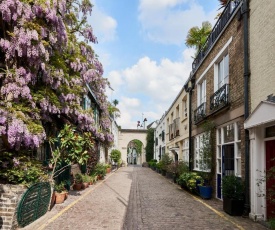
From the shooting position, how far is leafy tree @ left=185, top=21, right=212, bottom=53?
19797 mm

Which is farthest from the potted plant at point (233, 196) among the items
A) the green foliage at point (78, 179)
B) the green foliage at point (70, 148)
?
the green foliage at point (78, 179)

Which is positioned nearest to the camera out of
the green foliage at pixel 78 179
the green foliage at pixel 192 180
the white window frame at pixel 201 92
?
the green foliage at pixel 192 180

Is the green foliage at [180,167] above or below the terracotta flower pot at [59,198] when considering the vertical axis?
above

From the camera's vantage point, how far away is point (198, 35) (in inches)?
788

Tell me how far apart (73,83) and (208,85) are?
5630 millimetres

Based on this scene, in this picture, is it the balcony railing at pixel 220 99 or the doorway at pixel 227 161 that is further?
the balcony railing at pixel 220 99

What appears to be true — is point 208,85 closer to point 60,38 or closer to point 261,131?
point 261,131

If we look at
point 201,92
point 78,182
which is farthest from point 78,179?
point 201,92

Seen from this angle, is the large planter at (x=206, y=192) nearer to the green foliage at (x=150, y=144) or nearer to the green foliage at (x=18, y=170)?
the green foliage at (x=18, y=170)

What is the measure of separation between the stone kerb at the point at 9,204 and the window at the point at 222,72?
25.3ft

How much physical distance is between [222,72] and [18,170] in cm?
791

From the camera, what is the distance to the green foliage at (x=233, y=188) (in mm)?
8703

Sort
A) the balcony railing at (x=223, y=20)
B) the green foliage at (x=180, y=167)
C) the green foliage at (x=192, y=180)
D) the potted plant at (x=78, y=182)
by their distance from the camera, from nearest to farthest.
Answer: the balcony railing at (x=223, y=20) < the green foliage at (x=192, y=180) < the potted plant at (x=78, y=182) < the green foliage at (x=180, y=167)

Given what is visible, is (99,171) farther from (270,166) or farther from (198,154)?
(270,166)
